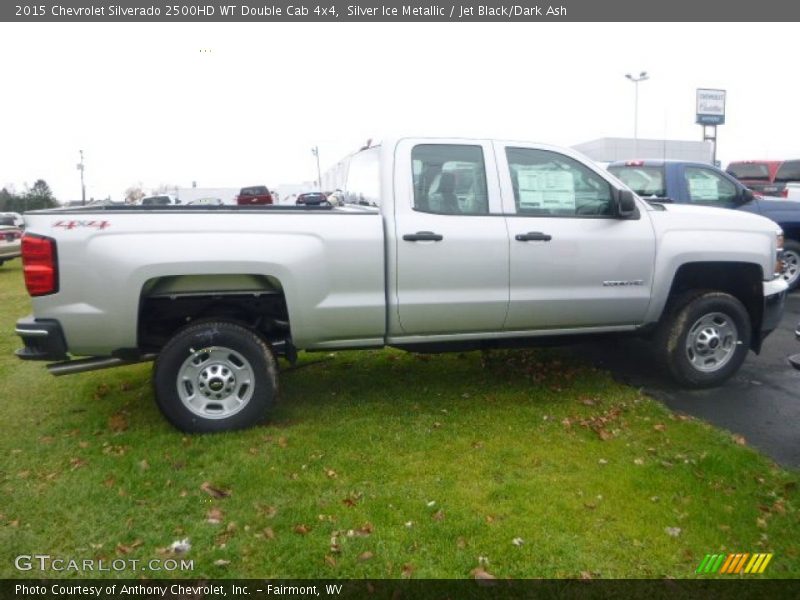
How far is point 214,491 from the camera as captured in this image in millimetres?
3723

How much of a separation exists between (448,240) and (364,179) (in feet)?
3.64

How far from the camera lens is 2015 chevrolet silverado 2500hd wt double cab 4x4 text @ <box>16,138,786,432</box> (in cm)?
411

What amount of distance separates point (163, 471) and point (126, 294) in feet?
3.68

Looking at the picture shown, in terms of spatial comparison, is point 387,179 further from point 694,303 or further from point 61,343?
point 694,303

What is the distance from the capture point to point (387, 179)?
4680mm

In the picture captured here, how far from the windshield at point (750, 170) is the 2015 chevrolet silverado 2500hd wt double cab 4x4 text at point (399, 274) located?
41.9 feet

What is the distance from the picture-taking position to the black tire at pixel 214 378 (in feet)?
14.1

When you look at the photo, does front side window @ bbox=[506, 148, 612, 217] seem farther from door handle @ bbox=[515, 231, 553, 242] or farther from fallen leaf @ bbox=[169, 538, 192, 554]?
fallen leaf @ bbox=[169, 538, 192, 554]

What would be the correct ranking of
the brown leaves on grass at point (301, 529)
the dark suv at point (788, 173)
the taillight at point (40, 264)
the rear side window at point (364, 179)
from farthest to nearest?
1. the dark suv at point (788, 173)
2. the rear side window at point (364, 179)
3. the taillight at point (40, 264)
4. the brown leaves on grass at point (301, 529)

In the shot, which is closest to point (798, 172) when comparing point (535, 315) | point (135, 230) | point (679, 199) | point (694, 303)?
point (679, 199)

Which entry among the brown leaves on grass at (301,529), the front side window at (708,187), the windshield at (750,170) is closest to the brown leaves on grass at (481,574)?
the brown leaves on grass at (301,529)

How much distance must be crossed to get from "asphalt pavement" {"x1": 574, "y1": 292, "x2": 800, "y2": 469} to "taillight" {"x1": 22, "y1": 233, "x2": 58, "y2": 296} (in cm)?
452

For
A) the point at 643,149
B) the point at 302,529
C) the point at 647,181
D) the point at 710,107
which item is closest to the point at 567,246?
the point at 302,529

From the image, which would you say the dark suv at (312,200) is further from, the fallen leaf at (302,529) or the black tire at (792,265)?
the black tire at (792,265)
